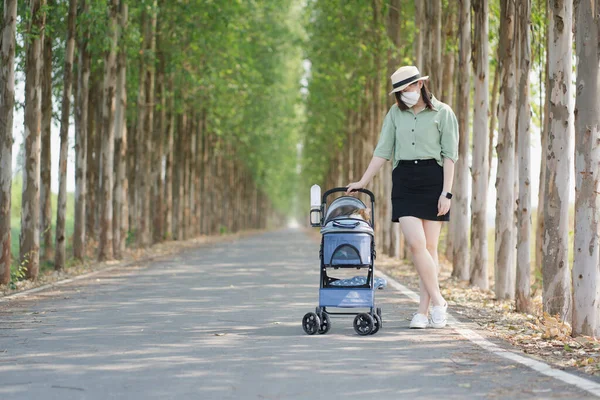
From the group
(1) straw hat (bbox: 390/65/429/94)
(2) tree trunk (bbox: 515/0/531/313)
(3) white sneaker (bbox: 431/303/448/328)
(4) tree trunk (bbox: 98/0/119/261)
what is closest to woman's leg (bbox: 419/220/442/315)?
(3) white sneaker (bbox: 431/303/448/328)

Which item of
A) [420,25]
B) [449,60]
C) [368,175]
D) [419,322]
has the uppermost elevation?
[420,25]

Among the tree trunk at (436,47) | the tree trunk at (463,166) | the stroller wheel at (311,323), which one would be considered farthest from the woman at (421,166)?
the tree trunk at (436,47)

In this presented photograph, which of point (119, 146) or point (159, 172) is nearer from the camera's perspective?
point (119, 146)

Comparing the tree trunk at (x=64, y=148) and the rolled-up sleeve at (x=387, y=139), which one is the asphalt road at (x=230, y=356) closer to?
the rolled-up sleeve at (x=387, y=139)

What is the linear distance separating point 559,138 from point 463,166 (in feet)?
27.5

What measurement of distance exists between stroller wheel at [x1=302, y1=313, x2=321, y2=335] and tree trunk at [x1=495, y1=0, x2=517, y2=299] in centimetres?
603

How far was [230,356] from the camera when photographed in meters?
8.22

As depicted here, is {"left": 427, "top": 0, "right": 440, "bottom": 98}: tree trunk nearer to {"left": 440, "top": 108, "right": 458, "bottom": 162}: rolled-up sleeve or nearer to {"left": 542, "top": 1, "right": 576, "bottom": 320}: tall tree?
{"left": 542, "top": 1, "right": 576, "bottom": 320}: tall tree

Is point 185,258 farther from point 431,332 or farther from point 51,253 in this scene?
point 431,332

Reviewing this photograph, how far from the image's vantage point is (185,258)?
88.8ft

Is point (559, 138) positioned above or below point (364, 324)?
above

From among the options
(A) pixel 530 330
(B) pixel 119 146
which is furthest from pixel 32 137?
(A) pixel 530 330

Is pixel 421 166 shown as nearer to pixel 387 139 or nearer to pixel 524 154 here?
pixel 387 139

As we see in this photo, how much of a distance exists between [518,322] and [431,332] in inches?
75.6
